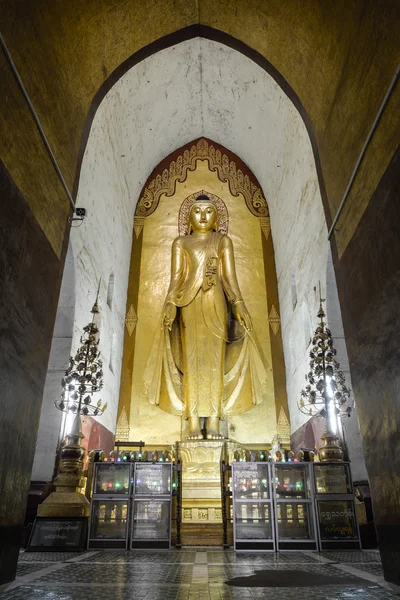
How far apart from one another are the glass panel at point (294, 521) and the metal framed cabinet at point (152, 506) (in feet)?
3.53

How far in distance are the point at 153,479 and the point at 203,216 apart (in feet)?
17.2

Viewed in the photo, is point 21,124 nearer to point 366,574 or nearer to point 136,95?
point 366,574

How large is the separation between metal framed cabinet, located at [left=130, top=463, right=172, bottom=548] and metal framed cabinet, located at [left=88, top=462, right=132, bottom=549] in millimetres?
87

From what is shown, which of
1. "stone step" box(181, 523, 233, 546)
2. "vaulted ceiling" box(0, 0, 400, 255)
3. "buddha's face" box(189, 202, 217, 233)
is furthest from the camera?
"buddha's face" box(189, 202, 217, 233)

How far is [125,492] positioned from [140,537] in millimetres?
438

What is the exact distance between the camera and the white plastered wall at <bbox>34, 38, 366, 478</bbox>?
7.31 metres

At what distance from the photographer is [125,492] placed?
4.72 meters

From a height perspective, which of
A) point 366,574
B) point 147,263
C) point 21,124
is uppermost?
point 147,263

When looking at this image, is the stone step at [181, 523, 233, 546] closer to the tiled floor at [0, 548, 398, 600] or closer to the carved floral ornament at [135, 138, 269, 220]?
the tiled floor at [0, 548, 398, 600]

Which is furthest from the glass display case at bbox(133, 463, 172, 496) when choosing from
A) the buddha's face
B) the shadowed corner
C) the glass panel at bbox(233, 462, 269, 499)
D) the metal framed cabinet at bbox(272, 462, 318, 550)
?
the buddha's face

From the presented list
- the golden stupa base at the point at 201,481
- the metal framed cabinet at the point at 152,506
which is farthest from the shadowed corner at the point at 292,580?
the golden stupa base at the point at 201,481

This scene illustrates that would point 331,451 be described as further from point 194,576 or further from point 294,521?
point 194,576

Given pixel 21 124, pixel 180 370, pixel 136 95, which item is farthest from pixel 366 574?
pixel 136 95

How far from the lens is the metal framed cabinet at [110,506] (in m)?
4.55
